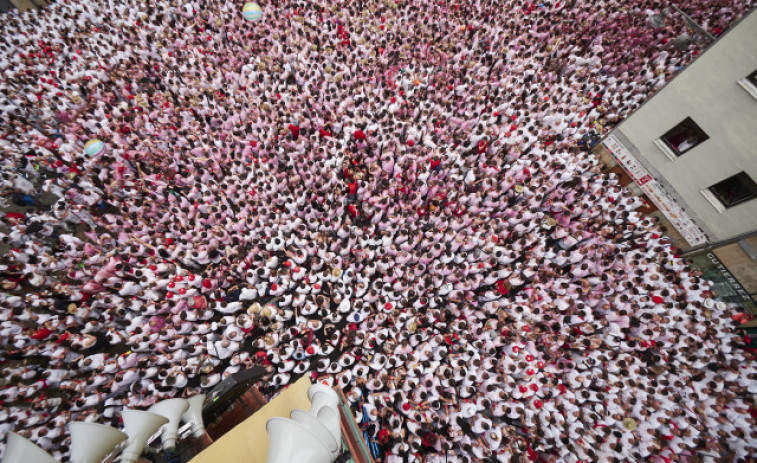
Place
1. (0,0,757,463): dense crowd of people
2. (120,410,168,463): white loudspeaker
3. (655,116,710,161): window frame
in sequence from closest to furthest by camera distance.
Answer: (120,410,168,463): white loudspeaker
(0,0,757,463): dense crowd of people
(655,116,710,161): window frame

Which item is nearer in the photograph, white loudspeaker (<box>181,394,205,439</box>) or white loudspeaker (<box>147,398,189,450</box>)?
white loudspeaker (<box>147,398,189,450</box>)

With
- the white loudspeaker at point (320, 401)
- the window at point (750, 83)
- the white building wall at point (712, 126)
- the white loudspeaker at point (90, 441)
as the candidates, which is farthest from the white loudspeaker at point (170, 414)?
the window at point (750, 83)

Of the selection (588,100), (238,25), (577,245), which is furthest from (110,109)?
(588,100)

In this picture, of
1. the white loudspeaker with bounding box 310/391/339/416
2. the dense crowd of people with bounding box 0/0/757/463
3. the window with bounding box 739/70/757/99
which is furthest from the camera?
the window with bounding box 739/70/757/99

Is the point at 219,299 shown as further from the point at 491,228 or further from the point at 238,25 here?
the point at 238,25

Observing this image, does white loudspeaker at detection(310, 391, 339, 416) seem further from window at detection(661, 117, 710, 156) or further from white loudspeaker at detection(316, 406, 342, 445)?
window at detection(661, 117, 710, 156)

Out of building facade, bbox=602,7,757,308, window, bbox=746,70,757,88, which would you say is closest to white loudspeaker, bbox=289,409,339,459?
building facade, bbox=602,7,757,308
